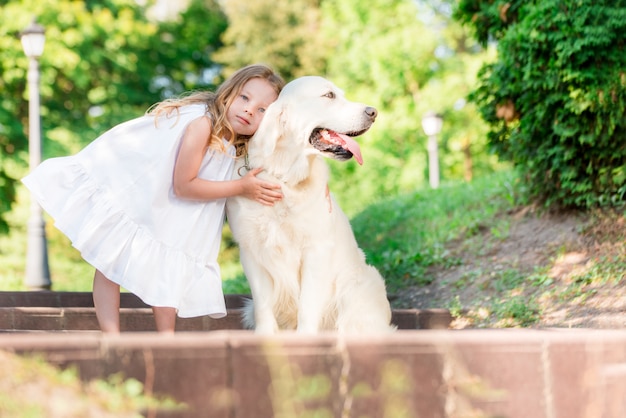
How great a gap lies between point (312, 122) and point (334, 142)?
157 millimetres

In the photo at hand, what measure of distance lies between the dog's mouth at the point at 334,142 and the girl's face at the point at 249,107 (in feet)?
1.21

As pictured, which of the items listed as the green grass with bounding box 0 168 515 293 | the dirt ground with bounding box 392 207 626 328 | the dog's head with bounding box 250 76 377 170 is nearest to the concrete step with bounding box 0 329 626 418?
the dog's head with bounding box 250 76 377 170

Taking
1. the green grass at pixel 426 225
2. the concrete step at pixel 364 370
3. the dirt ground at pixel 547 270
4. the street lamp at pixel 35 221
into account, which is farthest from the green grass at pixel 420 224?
the concrete step at pixel 364 370

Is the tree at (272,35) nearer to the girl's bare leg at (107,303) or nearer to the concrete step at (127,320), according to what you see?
the concrete step at (127,320)

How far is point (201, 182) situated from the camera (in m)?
3.80

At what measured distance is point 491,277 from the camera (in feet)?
19.0

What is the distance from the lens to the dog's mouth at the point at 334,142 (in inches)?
149

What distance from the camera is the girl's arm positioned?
378 centimetres

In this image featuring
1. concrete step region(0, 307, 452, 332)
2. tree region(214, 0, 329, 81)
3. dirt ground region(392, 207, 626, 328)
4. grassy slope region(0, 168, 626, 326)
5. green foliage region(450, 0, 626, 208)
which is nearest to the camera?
concrete step region(0, 307, 452, 332)

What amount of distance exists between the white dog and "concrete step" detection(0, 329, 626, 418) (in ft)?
4.69

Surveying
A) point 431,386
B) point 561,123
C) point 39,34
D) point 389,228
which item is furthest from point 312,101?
point 39,34

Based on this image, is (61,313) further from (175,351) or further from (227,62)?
(227,62)

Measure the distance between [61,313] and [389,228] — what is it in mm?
4649

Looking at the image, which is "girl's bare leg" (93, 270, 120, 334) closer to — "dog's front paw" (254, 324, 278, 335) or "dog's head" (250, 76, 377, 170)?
"dog's front paw" (254, 324, 278, 335)
